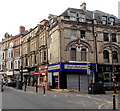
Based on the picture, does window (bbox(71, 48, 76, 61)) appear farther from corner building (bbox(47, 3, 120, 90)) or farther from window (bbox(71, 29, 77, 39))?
window (bbox(71, 29, 77, 39))

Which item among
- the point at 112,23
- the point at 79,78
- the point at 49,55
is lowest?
the point at 79,78

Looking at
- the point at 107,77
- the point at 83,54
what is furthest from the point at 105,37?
the point at 107,77

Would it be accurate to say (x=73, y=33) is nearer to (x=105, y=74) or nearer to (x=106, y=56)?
(x=106, y=56)

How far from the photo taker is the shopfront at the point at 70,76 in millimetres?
24367

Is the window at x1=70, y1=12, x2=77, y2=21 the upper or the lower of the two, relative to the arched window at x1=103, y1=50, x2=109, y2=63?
upper

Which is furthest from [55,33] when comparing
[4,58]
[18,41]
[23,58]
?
[4,58]

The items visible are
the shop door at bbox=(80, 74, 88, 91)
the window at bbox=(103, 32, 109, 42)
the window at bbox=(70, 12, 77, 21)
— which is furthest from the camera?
the window at bbox=(103, 32, 109, 42)

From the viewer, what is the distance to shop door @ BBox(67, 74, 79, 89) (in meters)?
24.7

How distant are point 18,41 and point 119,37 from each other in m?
26.8

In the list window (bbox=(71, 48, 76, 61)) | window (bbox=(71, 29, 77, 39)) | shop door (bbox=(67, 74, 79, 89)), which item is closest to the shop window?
shop door (bbox=(67, 74, 79, 89))

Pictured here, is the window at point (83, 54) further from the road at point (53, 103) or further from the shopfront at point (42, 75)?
the road at point (53, 103)

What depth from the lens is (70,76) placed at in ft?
81.9

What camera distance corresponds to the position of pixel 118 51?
2858cm

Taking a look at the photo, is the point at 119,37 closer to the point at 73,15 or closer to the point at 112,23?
the point at 112,23
